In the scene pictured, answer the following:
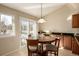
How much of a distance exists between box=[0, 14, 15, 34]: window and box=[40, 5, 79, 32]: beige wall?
5.60ft

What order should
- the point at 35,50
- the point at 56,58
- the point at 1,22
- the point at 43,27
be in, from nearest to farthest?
the point at 56,58 → the point at 35,50 → the point at 1,22 → the point at 43,27

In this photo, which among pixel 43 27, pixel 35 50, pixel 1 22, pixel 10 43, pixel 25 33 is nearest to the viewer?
pixel 35 50

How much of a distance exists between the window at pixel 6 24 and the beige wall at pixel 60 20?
171 cm

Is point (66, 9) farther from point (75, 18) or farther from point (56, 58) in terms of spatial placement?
point (56, 58)

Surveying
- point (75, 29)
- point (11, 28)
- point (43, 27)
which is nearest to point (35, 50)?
point (11, 28)

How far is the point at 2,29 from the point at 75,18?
2.93m

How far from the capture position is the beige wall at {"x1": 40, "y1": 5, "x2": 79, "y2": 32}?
16.4 ft

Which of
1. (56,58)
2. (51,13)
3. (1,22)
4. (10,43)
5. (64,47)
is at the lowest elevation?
(64,47)

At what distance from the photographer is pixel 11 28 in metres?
4.06

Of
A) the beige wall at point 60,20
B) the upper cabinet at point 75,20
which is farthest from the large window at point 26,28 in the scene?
the upper cabinet at point 75,20

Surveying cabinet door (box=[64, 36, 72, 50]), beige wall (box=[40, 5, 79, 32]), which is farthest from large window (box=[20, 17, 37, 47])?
cabinet door (box=[64, 36, 72, 50])

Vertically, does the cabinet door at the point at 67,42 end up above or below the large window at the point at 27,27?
below

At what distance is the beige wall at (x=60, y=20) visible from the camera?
501 centimetres

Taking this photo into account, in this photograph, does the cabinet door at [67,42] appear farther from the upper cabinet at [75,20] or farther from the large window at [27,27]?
the large window at [27,27]
